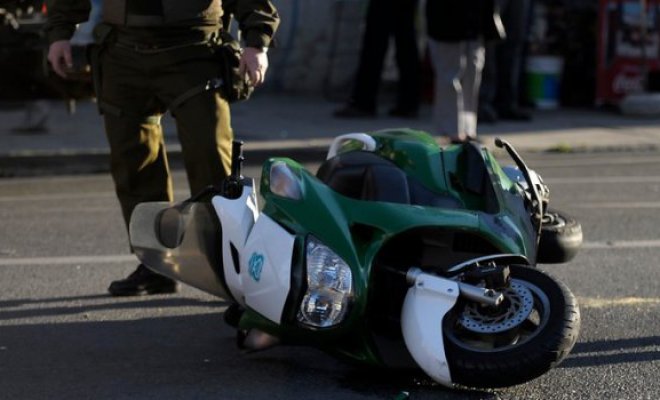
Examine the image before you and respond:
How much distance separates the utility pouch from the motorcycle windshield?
2.21 ft

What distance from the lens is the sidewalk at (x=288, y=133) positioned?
1041 cm

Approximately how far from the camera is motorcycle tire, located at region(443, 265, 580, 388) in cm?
433

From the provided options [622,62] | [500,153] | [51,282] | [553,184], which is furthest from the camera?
[622,62]

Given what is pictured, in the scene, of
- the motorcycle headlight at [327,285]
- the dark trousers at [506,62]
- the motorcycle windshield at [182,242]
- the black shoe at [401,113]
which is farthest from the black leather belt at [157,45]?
the dark trousers at [506,62]

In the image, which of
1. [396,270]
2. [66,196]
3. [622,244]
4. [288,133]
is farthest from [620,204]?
[396,270]

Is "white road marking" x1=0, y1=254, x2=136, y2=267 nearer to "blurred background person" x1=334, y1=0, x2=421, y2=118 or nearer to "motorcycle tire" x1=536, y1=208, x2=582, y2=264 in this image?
"motorcycle tire" x1=536, y1=208, x2=582, y2=264

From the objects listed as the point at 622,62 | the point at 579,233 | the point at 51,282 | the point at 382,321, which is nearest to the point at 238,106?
the point at 622,62

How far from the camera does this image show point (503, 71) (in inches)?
509

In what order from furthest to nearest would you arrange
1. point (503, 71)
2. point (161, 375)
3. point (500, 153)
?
1. point (503, 71)
2. point (500, 153)
3. point (161, 375)

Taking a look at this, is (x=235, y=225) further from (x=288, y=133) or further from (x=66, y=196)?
(x=288, y=133)

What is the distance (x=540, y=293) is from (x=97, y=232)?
3.73m

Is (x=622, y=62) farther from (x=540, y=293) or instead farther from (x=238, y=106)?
(x=540, y=293)

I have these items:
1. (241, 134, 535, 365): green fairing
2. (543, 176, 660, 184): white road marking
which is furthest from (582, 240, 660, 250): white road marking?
(241, 134, 535, 365): green fairing

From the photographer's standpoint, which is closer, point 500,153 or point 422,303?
point 422,303
